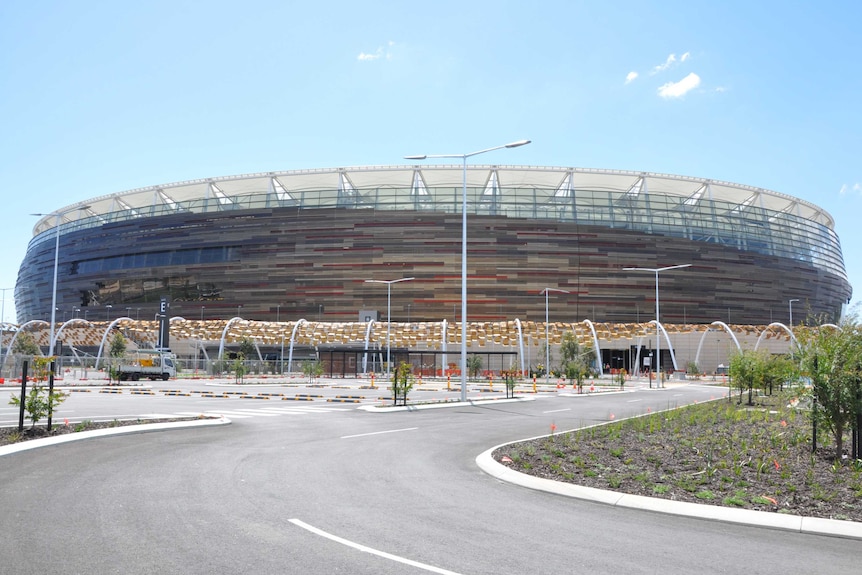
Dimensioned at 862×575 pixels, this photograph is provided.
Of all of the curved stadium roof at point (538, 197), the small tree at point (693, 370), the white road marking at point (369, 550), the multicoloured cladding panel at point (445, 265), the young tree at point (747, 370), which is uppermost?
the curved stadium roof at point (538, 197)

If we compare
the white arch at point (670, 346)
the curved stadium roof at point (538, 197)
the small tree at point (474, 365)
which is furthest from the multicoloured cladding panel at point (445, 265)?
the small tree at point (474, 365)

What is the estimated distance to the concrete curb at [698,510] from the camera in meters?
7.39

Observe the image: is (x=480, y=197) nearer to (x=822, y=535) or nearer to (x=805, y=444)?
(x=805, y=444)

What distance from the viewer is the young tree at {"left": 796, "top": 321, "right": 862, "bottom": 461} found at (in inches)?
453

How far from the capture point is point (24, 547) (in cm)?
621

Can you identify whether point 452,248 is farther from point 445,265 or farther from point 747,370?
point 747,370

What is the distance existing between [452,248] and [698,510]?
74.0 metres

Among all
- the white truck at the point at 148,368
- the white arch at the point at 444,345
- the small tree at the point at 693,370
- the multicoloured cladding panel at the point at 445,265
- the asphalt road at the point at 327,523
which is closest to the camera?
the asphalt road at the point at 327,523

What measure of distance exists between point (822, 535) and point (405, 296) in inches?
2975

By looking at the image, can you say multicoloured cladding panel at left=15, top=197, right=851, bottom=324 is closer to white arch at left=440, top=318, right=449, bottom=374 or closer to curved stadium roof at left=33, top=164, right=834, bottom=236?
curved stadium roof at left=33, top=164, right=834, bottom=236

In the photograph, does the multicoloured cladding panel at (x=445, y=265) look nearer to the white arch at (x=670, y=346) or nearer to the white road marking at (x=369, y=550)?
the white arch at (x=670, y=346)

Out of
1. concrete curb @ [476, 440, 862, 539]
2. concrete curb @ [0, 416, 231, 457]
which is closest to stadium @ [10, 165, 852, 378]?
concrete curb @ [0, 416, 231, 457]

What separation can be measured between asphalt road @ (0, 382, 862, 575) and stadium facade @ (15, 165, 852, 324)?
69.3 meters

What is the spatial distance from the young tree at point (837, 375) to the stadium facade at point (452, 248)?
68524 millimetres
